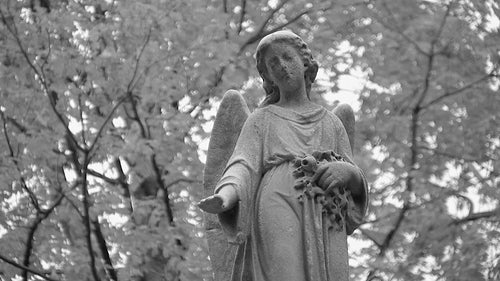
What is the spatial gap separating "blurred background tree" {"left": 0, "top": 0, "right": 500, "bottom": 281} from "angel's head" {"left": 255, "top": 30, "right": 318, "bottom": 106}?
4.86 meters

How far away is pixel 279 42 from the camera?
820 cm

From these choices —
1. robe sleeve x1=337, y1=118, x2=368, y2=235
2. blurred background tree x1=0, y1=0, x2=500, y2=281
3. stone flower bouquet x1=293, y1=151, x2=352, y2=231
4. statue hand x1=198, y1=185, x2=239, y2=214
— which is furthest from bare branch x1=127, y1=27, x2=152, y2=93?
statue hand x1=198, y1=185, x2=239, y2=214

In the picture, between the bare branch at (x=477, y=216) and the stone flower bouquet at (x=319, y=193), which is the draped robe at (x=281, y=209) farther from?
the bare branch at (x=477, y=216)

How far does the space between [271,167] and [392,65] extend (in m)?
7.59

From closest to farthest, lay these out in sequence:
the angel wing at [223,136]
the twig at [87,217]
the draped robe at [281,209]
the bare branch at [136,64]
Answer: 1. the draped robe at [281,209]
2. the angel wing at [223,136]
3. the twig at [87,217]
4. the bare branch at [136,64]

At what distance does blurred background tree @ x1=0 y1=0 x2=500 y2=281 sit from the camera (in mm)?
13500

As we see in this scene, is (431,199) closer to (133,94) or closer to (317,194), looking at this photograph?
(133,94)

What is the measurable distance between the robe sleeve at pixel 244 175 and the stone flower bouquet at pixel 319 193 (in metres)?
0.25

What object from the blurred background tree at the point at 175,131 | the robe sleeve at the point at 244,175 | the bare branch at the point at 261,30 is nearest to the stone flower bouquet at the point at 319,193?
the robe sleeve at the point at 244,175

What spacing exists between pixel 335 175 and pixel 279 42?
93 centimetres

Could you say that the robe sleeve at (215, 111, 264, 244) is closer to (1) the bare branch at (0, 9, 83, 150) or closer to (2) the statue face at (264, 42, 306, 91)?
(2) the statue face at (264, 42, 306, 91)

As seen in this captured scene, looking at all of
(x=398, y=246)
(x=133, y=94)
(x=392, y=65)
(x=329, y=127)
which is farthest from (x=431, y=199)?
(x=329, y=127)

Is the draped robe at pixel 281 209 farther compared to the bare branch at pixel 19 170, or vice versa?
the bare branch at pixel 19 170

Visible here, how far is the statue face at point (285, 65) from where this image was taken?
818 cm
